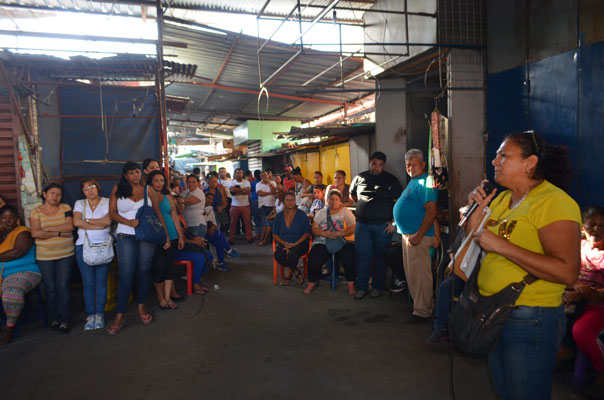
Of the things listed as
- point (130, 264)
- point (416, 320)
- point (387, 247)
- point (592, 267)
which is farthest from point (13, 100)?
point (592, 267)

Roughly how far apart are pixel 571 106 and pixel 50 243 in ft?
19.5

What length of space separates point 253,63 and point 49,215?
19.5 feet

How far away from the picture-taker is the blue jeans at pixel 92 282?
14.3 ft

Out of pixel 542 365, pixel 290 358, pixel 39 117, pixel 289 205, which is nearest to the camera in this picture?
pixel 542 365

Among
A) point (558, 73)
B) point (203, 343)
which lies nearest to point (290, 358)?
point (203, 343)

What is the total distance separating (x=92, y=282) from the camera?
439 cm

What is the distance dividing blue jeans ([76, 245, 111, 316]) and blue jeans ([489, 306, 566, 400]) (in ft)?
13.8

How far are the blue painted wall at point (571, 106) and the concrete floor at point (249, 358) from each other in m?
2.27

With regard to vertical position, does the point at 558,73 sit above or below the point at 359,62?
below

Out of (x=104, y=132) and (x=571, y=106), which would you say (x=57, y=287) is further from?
(x=571, y=106)

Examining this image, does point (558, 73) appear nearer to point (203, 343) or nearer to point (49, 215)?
point (203, 343)

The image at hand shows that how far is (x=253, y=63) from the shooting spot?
895cm

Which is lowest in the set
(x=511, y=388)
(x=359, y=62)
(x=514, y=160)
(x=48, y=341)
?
(x=48, y=341)

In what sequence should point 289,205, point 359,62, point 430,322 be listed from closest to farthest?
point 430,322 < point 289,205 < point 359,62
